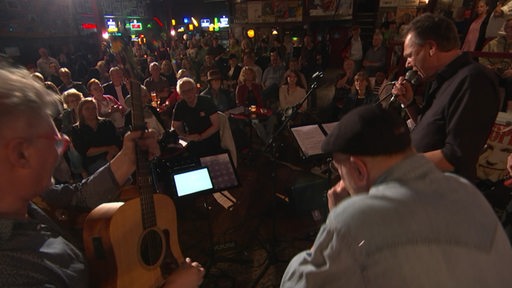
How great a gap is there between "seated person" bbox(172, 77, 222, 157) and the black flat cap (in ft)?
10.1

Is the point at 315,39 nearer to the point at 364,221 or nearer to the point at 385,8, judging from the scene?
the point at 385,8

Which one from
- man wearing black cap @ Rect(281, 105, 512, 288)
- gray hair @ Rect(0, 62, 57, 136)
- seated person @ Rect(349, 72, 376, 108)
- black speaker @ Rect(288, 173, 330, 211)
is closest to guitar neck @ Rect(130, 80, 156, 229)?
gray hair @ Rect(0, 62, 57, 136)

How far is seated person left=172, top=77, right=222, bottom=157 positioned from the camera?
3.96m

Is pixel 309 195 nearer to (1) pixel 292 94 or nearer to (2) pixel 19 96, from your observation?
(1) pixel 292 94

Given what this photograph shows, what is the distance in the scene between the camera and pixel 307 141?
9.75 feet

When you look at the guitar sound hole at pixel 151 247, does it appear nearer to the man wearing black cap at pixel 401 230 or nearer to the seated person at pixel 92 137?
the man wearing black cap at pixel 401 230

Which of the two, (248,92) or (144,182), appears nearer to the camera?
(144,182)

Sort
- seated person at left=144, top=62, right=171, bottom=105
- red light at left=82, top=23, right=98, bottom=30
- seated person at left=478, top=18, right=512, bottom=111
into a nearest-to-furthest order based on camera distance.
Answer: seated person at left=478, top=18, right=512, bottom=111, seated person at left=144, top=62, right=171, bottom=105, red light at left=82, top=23, right=98, bottom=30

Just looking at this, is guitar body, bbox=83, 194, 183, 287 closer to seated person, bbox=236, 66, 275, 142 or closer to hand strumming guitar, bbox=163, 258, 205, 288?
hand strumming guitar, bbox=163, 258, 205, 288

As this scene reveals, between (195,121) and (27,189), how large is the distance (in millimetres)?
3083

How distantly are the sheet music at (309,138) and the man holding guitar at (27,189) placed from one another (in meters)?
2.14

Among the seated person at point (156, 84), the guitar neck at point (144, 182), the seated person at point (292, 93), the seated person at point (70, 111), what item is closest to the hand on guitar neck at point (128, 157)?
the guitar neck at point (144, 182)

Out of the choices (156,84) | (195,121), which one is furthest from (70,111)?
(156,84)

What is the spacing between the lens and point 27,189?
36.3 inches
